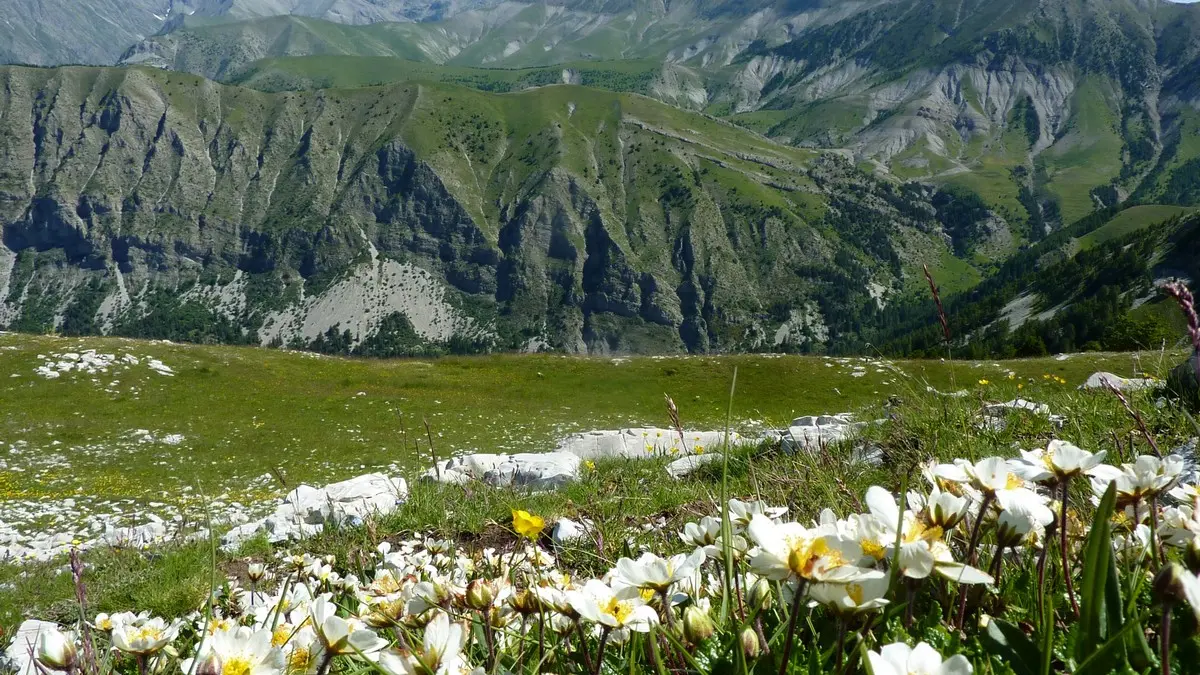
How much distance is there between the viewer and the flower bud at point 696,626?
133cm

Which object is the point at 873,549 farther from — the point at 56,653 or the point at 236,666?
the point at 56,653

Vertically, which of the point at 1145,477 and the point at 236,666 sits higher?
the point at 1145,477

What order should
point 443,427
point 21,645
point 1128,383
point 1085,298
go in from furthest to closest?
1. point 1085,298
2. point 443,427
3. point 1128,383
4. point 21,645

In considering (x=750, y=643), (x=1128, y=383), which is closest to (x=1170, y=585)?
(x=750, y=643)

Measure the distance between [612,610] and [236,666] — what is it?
76 cm

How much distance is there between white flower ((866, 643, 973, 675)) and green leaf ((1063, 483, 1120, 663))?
21 cm

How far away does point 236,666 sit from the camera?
1.22 m

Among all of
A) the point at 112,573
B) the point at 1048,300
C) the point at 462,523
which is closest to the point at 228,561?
the point at 112,573

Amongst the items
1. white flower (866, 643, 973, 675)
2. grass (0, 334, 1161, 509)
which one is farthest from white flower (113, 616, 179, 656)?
grass (0, 334, 1161, 509)

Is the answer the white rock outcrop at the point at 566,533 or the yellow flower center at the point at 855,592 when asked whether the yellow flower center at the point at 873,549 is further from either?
the white rock outcrop at the point at 566,533

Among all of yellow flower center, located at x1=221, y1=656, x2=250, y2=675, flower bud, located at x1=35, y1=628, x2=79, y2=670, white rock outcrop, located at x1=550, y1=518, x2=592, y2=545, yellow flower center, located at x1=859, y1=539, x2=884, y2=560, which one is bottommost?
white rock outcrop, located at x1=550, y1=518, x2=592, y2=545

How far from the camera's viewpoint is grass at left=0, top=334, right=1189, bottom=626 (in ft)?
15.3

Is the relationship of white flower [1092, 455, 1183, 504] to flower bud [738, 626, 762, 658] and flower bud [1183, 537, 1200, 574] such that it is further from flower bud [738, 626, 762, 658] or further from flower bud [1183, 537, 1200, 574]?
flower bud [738, 626, 762, 658]

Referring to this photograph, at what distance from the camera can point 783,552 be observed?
108 centimetres
